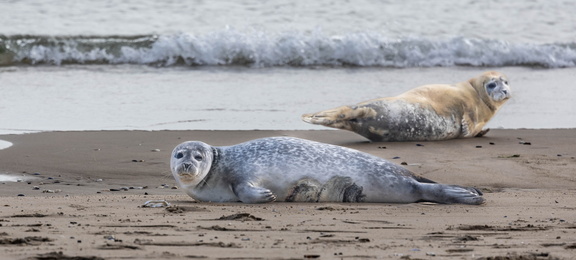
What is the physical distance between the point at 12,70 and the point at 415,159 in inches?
343

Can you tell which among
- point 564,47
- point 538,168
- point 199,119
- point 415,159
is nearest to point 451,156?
point 415,159

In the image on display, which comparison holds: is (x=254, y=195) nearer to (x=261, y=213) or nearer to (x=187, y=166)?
(x=187, y=166)

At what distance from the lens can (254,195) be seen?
571 centimetres

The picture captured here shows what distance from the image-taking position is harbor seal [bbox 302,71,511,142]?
939 cm

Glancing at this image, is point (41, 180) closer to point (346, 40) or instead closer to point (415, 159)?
point (415, 159)

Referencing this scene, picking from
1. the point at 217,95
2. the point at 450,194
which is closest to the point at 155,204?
the point at 450,194

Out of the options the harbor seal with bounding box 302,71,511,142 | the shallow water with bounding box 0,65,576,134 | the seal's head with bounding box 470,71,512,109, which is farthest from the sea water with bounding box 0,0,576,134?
Answer: the harbor seal with bounding box 302,71,511,142

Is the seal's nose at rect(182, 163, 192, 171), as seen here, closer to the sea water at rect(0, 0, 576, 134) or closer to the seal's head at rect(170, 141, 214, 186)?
the seal's head at rect(170, 141, 214, 186)

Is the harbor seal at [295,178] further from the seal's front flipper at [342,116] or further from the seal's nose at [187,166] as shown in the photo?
the seal's front flipper at [342,116]

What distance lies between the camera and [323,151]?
614cm

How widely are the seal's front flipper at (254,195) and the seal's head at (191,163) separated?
268 millimetres

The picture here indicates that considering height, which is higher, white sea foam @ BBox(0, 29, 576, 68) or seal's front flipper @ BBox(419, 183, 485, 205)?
white sea foam @ BBox(0, 29, 576, 68)

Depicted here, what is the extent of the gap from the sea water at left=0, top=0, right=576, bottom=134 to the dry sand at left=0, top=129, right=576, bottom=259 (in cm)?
183

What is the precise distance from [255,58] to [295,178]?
10659 millimetres
